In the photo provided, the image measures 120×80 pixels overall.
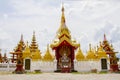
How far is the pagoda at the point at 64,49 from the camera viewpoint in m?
34.2

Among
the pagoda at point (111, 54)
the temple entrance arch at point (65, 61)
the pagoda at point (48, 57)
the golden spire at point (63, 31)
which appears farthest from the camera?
the golden spire at point (63, 31)

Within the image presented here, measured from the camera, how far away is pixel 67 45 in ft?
114

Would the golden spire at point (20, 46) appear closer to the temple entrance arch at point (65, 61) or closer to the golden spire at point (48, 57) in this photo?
the golden spire at point (48, 57)

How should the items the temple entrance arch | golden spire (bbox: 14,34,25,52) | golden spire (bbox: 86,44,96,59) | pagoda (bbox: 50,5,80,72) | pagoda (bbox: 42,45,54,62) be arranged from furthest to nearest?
golden spire (bbox: 14,34,25,52) < golden spire (bbox: 86,44,96,59) < pagoda (bbox: 42,45,54,62) < pagoda (bbox: 50,5,80,72) < the temple entrance arch

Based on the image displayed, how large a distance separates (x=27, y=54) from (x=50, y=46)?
3.64 meters

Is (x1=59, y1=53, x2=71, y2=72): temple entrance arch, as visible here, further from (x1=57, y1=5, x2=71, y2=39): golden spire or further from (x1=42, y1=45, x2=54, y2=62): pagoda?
(x1=57, y1=5, x2=71, y2=39): golden spire

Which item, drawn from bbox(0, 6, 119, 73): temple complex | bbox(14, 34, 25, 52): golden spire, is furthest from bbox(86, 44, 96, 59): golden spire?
bbox(14, 34, 25, 52): golden spire

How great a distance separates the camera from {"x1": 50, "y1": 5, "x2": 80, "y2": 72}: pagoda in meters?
34.2

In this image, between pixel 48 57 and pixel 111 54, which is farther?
pixel 111 54

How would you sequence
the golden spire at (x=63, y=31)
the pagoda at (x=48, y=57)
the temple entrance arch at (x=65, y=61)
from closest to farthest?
the temple entrance arch at (x=65, y=61) < the pagoda at (x=48, y=57) < the golden spire at (x=63, y=31)

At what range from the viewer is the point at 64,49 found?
34781 mm

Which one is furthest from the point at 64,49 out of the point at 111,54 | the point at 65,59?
the point at 111,54

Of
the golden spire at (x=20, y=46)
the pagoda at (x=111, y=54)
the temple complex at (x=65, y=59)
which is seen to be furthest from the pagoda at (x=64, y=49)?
the golden spire at (x=20, y=46)

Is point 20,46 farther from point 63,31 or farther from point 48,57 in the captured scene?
point 63,31
